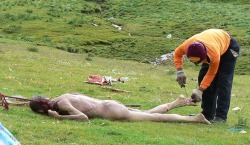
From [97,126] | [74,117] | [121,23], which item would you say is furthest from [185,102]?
[121,23]

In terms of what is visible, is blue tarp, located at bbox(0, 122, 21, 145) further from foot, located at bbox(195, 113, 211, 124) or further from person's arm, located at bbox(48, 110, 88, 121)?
foot, located at bbox(195, 113, 211, 124)

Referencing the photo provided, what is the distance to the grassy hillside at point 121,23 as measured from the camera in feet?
173

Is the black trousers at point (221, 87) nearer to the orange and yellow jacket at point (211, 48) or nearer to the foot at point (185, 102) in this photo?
the orange and yellow jacket at point (211, 48)

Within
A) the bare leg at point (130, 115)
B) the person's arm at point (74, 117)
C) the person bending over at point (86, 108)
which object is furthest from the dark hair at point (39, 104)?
the bare leg at point (130, 115)

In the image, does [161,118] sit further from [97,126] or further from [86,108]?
[97,126]

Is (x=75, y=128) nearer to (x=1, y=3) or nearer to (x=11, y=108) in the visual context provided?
(x=11, y=108)

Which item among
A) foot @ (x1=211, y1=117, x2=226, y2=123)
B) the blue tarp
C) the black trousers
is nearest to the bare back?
the black trousers

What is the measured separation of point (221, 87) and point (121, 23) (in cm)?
6141

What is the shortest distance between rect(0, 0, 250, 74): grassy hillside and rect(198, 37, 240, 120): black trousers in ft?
98.0

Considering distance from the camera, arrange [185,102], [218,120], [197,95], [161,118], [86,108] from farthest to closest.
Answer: [218,120]
[185,102]
[161,118]
[197,95]
[86,108]

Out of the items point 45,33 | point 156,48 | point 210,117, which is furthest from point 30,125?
point 45,33

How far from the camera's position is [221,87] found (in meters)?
14.3

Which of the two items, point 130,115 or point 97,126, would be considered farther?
point 130,115

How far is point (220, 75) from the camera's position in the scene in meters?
14.3
